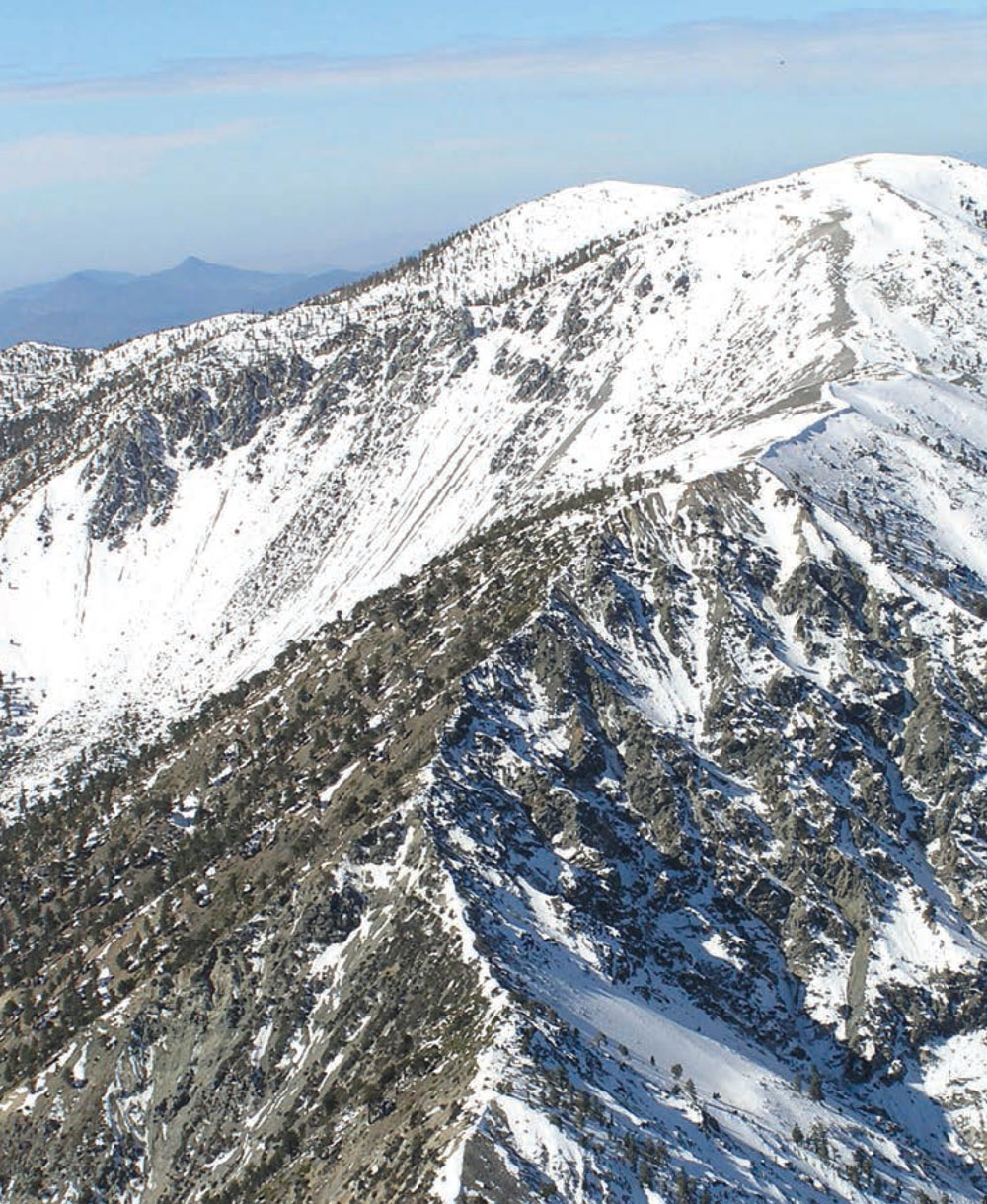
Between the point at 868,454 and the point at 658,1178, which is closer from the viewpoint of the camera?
the point at 658,1178

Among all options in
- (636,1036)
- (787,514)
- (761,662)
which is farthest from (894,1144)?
(787,514)

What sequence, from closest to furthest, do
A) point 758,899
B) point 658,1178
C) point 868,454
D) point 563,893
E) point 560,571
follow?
point 658,1178 → point 563,893 → point 758,899 → point 560,571 → point 868,454

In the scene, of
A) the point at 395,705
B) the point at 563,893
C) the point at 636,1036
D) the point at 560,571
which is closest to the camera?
the point at 636,1036

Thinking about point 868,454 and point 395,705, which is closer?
point 395,705

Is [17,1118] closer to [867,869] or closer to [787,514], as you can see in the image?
[867,869]

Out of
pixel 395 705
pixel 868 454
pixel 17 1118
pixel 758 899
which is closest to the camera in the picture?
pixel 17 1118

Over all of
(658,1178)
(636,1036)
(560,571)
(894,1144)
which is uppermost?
(560,571)

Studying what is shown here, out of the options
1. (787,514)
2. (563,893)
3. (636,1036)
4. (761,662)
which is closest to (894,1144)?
(636,1036)

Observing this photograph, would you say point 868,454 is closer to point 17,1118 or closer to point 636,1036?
point 636,1036

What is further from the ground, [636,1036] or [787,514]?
[787,514]
